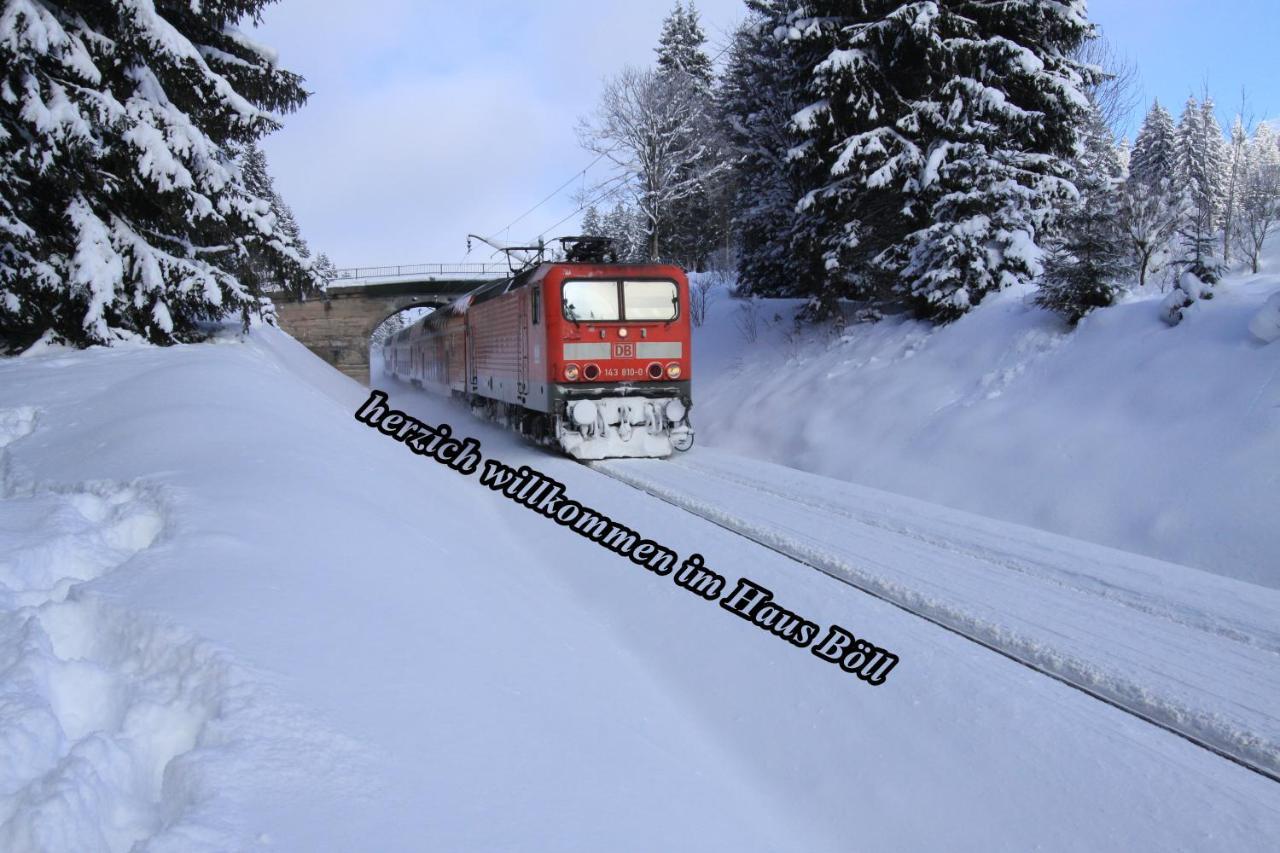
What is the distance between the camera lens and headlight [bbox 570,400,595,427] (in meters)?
11.6

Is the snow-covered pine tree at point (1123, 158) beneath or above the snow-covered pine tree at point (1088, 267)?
above

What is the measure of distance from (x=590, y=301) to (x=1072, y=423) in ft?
22.2

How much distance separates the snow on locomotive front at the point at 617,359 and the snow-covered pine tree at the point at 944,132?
5.26 metres

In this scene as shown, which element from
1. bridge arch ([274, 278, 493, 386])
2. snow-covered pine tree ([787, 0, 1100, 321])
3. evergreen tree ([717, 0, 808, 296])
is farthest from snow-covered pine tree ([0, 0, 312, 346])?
bridge arch ([274, 278, 493, 386])

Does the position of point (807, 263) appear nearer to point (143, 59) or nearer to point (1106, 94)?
point (1106, 94)

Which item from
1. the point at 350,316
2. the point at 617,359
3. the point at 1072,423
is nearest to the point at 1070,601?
the point at 1072,423

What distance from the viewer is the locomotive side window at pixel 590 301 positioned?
11.9 meters

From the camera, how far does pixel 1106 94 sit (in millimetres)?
20594

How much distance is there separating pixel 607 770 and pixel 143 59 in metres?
12.7

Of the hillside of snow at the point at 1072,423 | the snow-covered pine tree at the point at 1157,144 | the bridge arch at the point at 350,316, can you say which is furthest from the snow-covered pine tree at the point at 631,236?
the snow-covered pine tree at the point at 1157,144

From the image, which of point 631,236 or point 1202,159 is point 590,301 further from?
point 1202,159

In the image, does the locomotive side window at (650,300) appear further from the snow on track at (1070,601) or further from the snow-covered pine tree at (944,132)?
the snow-covered pine tree at (944,132)

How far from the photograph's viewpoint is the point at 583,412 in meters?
11.6

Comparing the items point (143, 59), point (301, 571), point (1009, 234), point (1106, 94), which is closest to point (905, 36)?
point (1009, 234)
